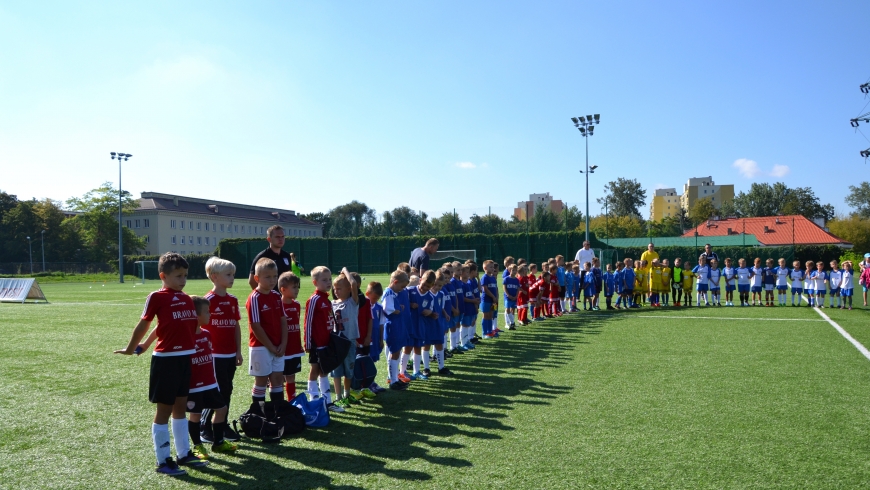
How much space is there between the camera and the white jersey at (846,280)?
16.5 metres

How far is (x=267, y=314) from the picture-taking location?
5289 mm

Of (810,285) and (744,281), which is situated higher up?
(744,281)

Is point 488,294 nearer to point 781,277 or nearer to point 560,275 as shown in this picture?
point 560,275

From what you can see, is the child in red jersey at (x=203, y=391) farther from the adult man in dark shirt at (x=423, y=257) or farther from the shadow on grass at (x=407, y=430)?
the adult man in dark shirt at (x=423, y=257)

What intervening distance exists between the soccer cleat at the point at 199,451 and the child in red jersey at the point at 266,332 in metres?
0.73

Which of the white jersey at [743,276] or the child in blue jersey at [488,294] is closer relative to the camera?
the child in blue jersey at [488,294]

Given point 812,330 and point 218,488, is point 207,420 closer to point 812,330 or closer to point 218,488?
point 218,488

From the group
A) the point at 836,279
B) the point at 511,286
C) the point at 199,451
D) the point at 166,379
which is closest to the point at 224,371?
the point at 199,451

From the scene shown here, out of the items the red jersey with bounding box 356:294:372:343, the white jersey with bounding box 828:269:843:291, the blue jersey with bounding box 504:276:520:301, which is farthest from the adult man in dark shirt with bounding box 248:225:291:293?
the white jersey with bounding box 828:269:843:291

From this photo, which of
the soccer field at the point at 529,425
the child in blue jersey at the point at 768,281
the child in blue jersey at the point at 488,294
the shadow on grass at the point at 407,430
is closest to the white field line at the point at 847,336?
the soccer field at the point at 529,425

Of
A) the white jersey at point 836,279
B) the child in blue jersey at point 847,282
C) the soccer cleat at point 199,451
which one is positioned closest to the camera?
the soccer cleat at point 199,451

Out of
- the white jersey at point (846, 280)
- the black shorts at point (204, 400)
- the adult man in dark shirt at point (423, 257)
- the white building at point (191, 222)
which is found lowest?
the black shorts at point (204, 400)

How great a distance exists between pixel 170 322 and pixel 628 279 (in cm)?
1522

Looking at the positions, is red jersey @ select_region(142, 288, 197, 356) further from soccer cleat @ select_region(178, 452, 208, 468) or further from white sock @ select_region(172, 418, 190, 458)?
soccer cleat @ select_region(178, 452, 208, 468)
